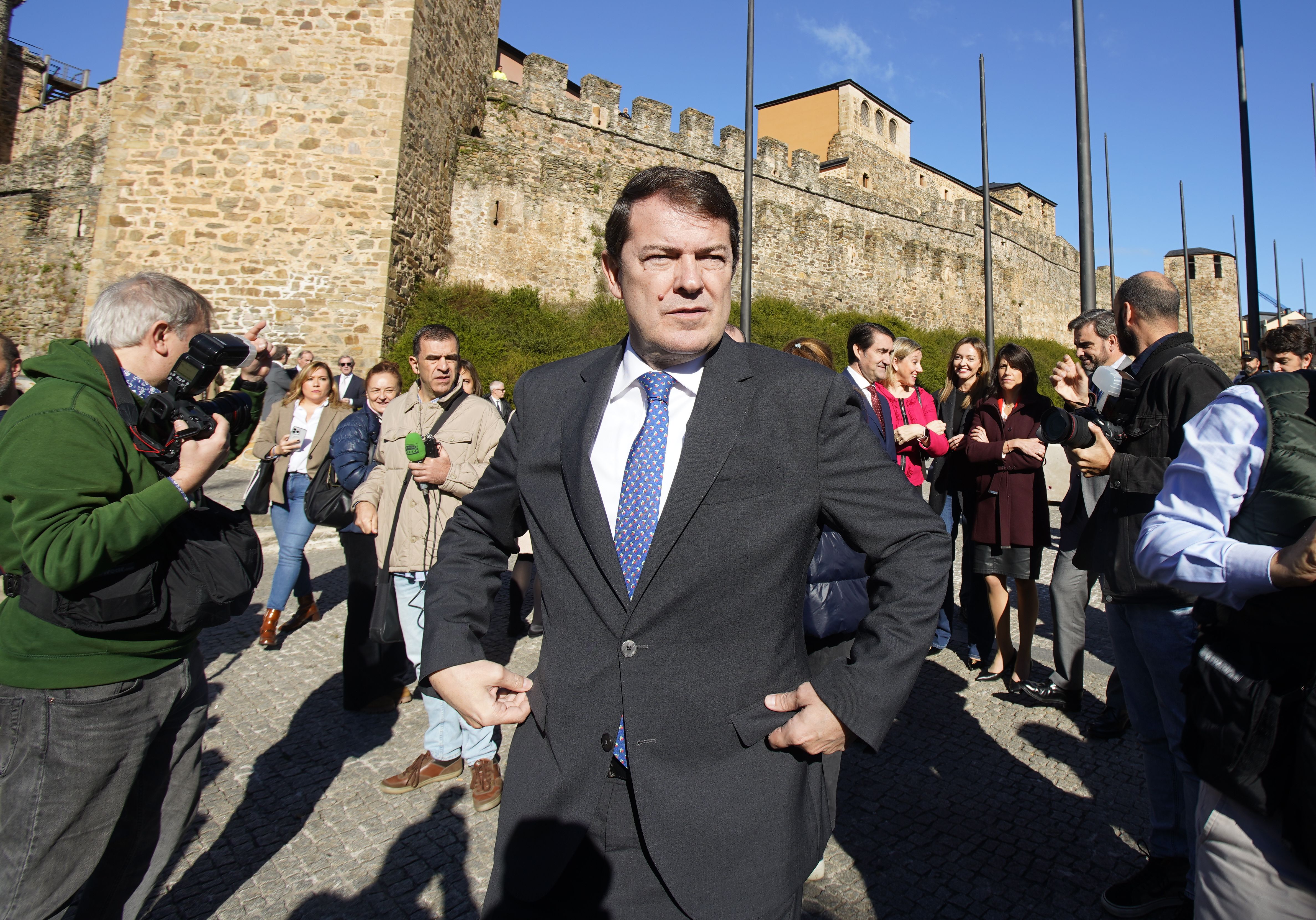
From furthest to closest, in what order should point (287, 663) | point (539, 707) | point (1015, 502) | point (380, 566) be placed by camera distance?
point (287, 663) < point (1015, 502) < point (380, 566) < point (539, 707)

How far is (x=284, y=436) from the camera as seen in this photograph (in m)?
5.29

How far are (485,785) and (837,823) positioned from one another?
152 centimetres

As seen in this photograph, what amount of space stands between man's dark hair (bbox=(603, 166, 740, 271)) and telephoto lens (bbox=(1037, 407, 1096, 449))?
→ 1.49 m

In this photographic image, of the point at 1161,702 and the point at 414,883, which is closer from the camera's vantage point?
the point at 1161,702

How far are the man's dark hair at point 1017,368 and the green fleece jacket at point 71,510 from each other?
14.0ft

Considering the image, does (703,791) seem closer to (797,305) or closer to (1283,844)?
(1283,844)

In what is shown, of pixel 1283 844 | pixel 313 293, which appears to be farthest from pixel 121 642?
pixel 313 293

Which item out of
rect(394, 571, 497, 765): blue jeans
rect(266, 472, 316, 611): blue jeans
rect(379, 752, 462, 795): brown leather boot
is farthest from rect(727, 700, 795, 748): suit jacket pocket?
rect(266, 472, 316, 611): blue jeans

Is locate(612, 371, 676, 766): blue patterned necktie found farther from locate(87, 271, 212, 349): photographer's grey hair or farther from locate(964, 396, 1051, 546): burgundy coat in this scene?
locate(964, 396, 1051, 546): burgundy coat

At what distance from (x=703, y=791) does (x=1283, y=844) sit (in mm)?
1096

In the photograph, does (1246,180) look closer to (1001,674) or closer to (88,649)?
(1001,674)

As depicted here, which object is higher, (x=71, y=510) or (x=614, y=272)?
(x=614, y=272)

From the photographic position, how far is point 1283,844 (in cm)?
136

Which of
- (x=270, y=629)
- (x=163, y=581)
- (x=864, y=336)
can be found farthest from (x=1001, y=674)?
(x=270, y=629)
